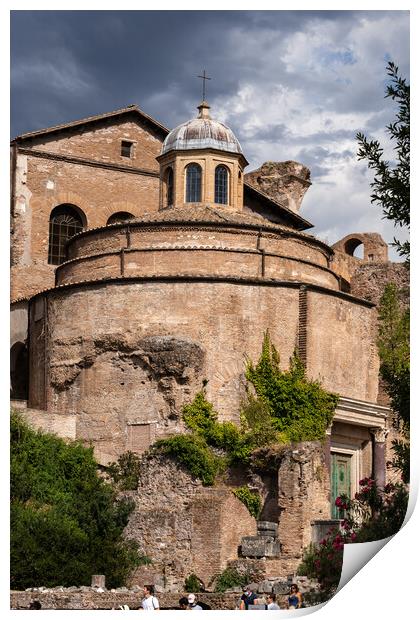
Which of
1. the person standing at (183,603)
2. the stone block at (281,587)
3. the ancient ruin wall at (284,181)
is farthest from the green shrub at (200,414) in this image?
the ancient ruin wall at (284,181)

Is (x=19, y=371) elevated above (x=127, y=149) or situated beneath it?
situated beneath

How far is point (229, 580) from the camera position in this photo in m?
28.5

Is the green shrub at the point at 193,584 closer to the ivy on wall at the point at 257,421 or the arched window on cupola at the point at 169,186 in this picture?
the ivy on wall at the point at 257,421

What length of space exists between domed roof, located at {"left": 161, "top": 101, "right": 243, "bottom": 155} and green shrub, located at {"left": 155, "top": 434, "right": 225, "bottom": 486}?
9.62m

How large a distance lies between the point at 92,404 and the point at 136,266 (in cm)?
392

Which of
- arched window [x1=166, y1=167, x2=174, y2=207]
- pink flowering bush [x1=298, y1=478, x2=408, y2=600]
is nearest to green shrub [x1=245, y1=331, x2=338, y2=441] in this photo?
arched window [x1=166, y1=167, x2=174, y2=207]

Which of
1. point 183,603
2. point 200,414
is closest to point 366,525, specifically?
point 183,603

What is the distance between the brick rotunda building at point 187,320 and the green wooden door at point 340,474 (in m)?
0.04

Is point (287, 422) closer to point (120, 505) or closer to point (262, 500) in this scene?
point (262, 500)

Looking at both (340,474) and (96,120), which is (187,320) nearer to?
(340,474)

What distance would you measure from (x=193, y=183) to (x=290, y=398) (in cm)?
792

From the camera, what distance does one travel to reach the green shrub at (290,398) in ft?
104

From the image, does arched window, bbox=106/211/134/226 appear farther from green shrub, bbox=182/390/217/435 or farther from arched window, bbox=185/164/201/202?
green shrub, bbox=182/390/217/435

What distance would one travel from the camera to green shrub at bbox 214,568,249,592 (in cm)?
2836
